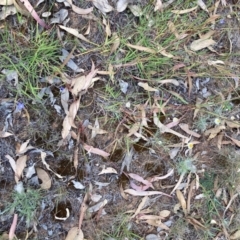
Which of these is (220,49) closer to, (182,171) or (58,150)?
(182,171)

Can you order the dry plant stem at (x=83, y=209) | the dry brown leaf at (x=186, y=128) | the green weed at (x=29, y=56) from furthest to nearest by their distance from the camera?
the dry brown leaf at (x=186, y=128)
the dry plant stem at (x=83, y=209)
the green weed at (x=29, y=56)

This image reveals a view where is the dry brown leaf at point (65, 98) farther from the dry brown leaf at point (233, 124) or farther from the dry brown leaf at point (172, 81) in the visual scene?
the dry brown leaf at point (233, 124)

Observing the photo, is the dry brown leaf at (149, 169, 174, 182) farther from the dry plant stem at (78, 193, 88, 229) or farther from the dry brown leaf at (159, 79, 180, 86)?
the dry brown leaf at (159, 79, 180, 86)

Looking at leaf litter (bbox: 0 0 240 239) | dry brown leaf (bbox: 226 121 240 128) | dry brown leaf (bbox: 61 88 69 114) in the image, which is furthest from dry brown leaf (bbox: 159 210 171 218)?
dry brown leaf (bbox: 61 88 69 114)

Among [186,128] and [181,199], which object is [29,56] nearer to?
[186,128]

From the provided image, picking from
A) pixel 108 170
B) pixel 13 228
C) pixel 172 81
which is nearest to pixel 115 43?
pixel 172 81

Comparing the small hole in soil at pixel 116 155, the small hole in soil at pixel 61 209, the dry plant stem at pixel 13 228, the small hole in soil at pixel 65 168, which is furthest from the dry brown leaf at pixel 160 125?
the dry plant stem at pixel 13 228

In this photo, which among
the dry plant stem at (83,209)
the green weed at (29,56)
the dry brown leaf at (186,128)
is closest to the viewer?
the green weed at (29,56)

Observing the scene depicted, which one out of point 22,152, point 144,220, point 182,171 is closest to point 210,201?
point 182,171
